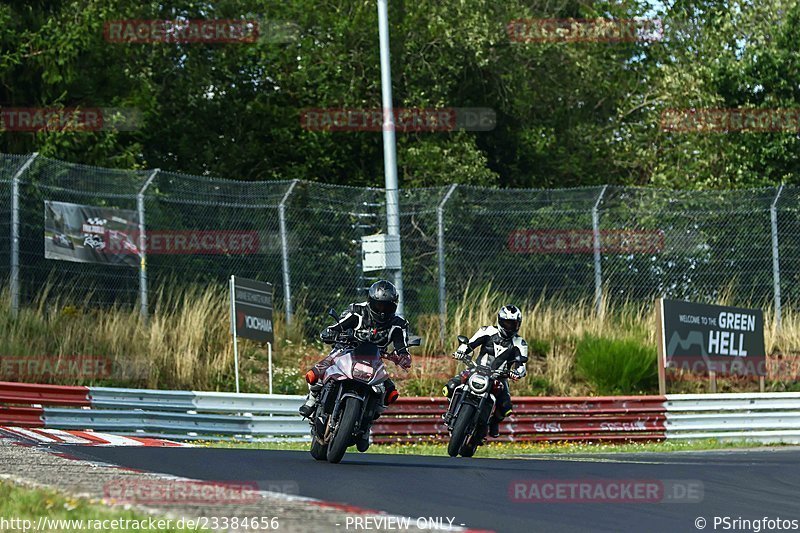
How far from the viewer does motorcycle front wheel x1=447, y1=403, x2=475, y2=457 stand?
15203mm

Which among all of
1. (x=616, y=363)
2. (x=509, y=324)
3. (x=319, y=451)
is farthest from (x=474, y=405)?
(x=616, y=363)

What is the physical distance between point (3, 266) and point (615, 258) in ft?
31.6

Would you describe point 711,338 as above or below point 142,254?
below

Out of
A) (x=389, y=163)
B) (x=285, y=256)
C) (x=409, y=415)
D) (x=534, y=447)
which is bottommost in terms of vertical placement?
(x=534, y=447)

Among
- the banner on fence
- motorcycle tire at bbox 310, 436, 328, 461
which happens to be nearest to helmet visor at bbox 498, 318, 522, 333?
motorcycle tire at bbox 310, 436, 328, 461

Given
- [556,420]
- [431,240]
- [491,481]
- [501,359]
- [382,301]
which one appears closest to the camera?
[491,481]

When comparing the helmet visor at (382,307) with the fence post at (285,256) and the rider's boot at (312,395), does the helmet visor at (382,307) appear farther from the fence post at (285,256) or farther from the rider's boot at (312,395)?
the fence post at (285,256)

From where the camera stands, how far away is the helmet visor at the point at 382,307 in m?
12.8

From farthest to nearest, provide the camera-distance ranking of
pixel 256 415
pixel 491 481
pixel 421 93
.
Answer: pixel 421 93 → pixel 256 415 → pixel 491 481

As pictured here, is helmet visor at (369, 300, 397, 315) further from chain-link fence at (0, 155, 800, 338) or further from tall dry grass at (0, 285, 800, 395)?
chain-link fence at (0, 155, 800, 338)

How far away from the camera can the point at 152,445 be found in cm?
1538

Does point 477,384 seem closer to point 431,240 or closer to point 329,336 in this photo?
point 329,336

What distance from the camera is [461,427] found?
15.2 meters

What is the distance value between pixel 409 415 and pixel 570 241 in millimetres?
4483
